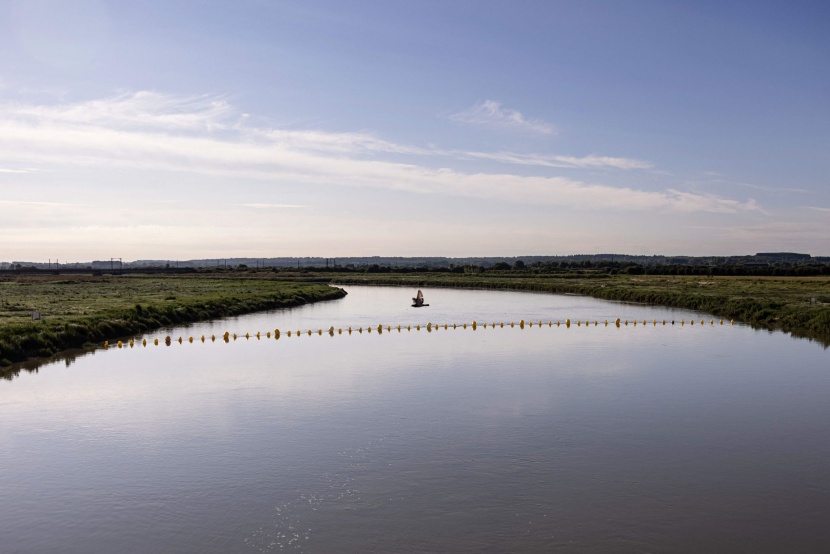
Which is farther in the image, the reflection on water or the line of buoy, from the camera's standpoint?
the line of buoy

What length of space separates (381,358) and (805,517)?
18740mm

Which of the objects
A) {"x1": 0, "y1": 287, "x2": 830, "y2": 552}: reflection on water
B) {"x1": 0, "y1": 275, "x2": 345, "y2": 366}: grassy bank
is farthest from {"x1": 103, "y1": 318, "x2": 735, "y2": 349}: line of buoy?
{"x1": 0, "y1": 287, "x2": 830, "y2": 552}: reflection on water

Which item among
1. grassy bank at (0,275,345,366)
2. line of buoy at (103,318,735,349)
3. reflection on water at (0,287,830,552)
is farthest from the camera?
line of buoy at (103,318,735,349)

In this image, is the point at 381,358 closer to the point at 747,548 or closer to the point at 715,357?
the point at 715,357

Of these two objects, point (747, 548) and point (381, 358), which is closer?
point (747, 548)

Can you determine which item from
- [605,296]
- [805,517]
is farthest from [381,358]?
[605,296]

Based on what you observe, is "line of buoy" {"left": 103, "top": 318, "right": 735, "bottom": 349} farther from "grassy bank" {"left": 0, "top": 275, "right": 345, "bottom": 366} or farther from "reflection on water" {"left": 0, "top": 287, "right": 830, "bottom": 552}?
"reflection on water" {"left": 0, "top": 287, "right": 830, "bottom": 552}

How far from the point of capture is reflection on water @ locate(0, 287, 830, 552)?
11.3 metres

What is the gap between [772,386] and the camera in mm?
23172

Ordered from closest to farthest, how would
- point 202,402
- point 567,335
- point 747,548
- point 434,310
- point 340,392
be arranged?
point 747,548
point 202,402
point 340,392
point 567,335
point 434,310

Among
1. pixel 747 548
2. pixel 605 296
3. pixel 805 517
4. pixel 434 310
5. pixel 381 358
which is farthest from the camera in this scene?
pixel 605 296

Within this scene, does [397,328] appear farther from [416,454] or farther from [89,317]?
[416,454]

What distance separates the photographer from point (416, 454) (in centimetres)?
1519

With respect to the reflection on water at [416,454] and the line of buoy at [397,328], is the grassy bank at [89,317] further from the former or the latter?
the reflection on water at [416,454]
